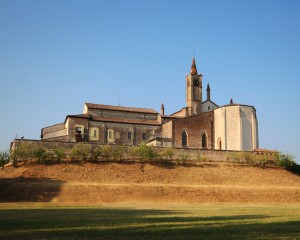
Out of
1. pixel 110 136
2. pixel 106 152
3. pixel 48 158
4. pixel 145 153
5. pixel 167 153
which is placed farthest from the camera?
pixel 110 136

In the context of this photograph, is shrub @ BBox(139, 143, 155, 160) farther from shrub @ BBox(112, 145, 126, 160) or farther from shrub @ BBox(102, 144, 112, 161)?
shrub @ BBox(102, 144, 112, 161)

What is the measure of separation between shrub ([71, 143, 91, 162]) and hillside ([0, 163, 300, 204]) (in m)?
1.42

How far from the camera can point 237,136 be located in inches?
2381

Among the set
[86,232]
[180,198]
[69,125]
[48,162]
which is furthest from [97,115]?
[86,232]

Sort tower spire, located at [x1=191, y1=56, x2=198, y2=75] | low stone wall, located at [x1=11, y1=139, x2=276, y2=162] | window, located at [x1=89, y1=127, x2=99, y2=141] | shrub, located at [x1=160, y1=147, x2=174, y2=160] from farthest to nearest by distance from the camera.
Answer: tower spire, located at [x1=191, y1=56, x2=198, y2=75]
window, located at [x1=89, y1=127, x2=99, y2=141]
shrub, located at [x1=160, y1=147, x2=174, y2=160]
low stone wall, located at [x1=11, y1=139, x2=276, y2=162]

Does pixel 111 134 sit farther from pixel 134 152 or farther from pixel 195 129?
pixel 134 152

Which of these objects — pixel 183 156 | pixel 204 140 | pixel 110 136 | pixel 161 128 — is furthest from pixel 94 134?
pixel 183 156

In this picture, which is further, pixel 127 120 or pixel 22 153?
pixel 127 120

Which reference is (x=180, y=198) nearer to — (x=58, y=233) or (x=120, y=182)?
(x=120, y=182)

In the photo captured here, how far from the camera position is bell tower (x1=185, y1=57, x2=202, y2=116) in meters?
74.9

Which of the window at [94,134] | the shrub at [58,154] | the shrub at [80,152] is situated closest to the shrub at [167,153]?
the shrub at [80,152]

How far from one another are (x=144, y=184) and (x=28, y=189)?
1140cm

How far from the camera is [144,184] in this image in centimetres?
4141

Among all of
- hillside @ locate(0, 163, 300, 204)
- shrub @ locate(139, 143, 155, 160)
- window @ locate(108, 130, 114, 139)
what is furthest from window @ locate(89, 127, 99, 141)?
hillside @ locate(0, 163, 300, 204)
